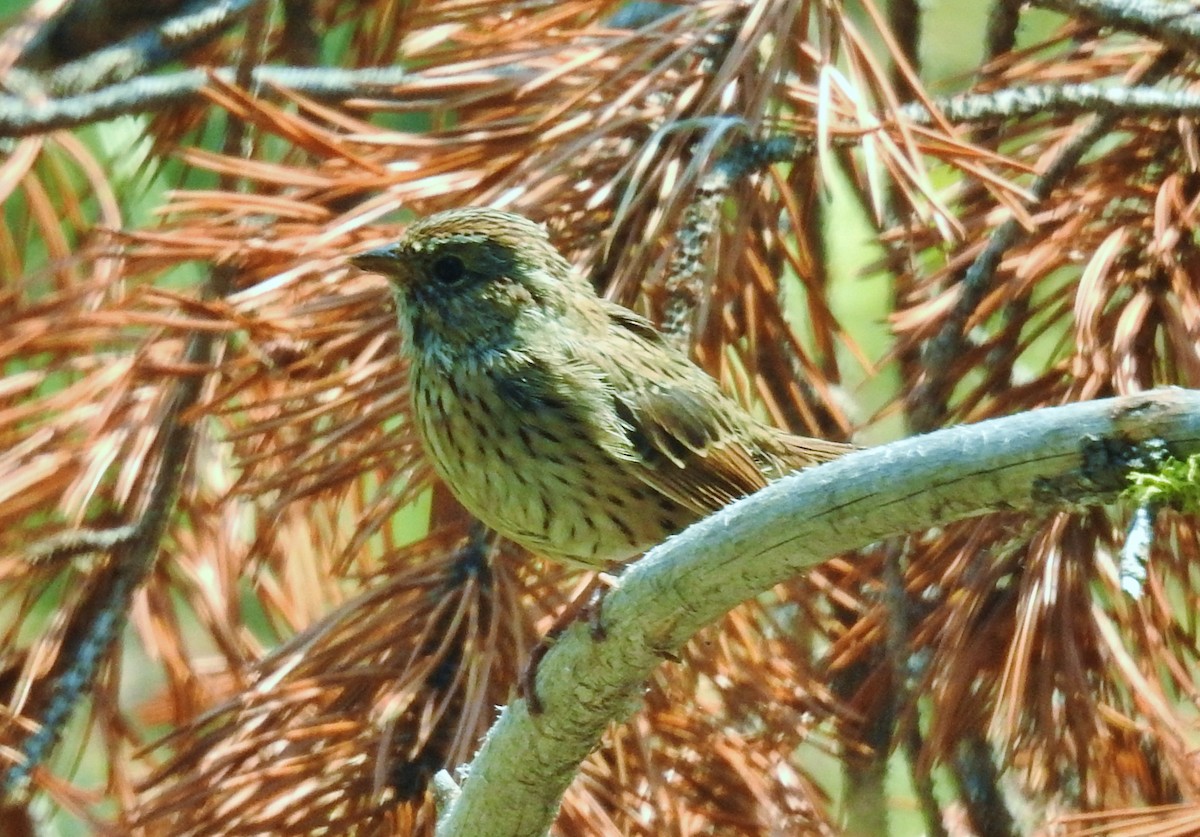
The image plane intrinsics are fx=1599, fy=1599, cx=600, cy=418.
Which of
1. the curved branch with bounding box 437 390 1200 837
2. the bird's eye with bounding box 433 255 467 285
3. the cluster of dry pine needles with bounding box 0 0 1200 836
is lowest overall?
the curved branch with bounding box 437 390 1200 837

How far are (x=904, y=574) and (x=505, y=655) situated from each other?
16.0 inches

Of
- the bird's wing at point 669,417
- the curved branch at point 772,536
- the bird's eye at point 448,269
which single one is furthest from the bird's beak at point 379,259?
the curved branch at point 772,536

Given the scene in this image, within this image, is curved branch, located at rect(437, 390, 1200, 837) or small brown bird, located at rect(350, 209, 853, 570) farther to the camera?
small brown bird, located at rect(350, 209, 853, 570)

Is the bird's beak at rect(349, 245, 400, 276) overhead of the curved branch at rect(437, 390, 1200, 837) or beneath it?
overhead

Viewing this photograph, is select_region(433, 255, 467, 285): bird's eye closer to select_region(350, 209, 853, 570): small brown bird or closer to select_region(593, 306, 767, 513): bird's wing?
select_region(350, 209, 853, 570): small brown bird

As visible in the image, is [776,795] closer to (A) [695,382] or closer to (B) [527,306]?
(A) [695,382]

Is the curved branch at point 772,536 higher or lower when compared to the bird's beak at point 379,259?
lower

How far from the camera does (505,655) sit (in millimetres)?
1602

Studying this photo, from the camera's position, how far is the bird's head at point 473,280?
184 cm

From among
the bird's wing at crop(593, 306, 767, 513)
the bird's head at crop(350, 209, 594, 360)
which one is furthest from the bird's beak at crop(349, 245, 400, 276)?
the bird's wing at crop(593, 306, 767, 513)

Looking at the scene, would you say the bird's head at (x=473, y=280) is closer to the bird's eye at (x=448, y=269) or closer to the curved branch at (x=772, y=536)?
the bird's eye at (x=448, y=269)

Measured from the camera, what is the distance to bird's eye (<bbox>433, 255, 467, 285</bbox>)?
6.38 feet

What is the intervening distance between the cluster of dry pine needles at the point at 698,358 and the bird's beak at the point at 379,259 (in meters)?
0.03

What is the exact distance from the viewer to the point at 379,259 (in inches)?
68.5
